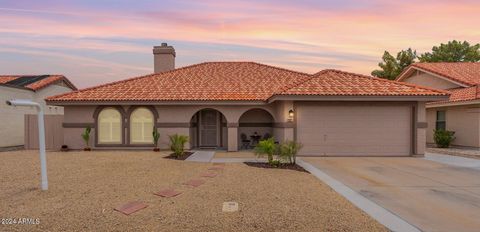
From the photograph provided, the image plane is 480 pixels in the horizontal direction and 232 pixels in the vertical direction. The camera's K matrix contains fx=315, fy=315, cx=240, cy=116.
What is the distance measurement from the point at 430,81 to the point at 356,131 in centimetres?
1215

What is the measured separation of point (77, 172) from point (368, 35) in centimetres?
1397

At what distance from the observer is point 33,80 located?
26812 millimetres

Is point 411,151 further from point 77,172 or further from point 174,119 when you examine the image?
point 77,172

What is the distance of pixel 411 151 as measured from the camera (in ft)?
48.3

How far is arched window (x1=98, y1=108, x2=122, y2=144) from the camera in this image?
17109 mm

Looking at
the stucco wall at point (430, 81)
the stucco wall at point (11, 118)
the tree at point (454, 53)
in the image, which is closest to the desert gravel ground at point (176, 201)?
the stucco wall at point (11, 118)

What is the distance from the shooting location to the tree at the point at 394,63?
37.4 meters

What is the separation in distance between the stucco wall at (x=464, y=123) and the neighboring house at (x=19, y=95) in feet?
90.1

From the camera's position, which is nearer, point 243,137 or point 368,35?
point 368,35

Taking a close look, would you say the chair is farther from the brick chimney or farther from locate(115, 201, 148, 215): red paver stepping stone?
locate(115, 201, 148, 215): red paver stepping stone

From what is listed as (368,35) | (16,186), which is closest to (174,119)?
(16,186)

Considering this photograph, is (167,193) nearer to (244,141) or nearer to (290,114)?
(290,114)

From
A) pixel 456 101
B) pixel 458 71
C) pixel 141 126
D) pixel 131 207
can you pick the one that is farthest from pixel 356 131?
pixel 458 71

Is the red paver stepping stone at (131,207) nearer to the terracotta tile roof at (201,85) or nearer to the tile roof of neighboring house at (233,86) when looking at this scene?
the tile roof of neighboring house at (233,86)
